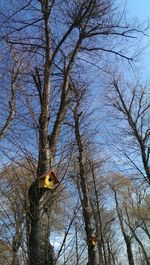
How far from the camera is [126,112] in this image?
1636 centimetres

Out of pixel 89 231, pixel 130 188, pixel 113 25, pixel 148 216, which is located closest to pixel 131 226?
pixel 148 216

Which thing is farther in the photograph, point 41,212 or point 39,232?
point 41,212

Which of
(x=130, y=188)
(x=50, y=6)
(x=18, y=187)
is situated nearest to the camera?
(x=18, y=187)

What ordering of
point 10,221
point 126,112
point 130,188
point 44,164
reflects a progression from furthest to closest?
point 130,188 → point 126,112 → point 44,164 → point 10,221

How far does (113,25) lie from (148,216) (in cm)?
2414

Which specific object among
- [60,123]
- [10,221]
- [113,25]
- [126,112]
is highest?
[126,112]

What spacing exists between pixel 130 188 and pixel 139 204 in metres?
2.28

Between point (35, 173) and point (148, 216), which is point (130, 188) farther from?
point (35, 173)

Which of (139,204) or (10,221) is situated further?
(139,204)

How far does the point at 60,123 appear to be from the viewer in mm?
6477

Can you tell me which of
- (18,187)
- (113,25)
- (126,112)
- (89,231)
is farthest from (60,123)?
(126,112)

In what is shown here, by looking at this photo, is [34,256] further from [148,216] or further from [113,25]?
[148,216]

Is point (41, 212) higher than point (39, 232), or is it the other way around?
point (41, 212)

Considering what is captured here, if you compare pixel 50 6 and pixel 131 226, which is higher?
pixel 131 226
